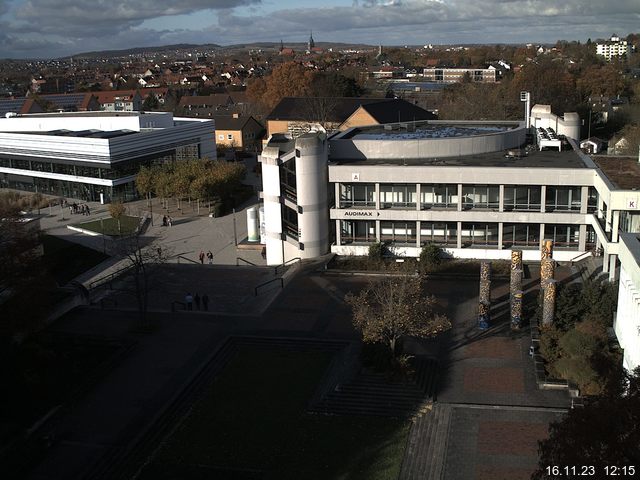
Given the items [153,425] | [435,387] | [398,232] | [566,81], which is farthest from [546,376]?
[566,81]

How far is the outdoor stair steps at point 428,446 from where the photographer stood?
2141 cm

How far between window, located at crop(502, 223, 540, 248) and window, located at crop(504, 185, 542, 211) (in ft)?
3.53

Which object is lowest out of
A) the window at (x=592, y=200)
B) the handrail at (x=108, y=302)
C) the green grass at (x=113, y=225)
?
the handrail at (x=108, y=302)

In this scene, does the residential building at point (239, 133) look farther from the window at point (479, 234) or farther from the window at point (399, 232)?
the window at point (479, 234)

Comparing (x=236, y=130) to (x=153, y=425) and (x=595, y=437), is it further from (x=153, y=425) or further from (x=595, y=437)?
(x=595, y=437)

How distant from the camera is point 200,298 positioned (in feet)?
121

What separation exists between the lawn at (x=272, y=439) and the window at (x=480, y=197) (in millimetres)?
18330

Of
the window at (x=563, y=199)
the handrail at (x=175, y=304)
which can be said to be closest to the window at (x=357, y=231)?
the window at (x=563, y=199)

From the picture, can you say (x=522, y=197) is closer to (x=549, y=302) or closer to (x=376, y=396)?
(x=549, y=302)

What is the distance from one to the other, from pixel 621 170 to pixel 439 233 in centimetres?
1081

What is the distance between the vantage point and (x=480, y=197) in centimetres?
4156

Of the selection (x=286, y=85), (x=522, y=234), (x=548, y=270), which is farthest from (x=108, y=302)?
(x=286, y=85)

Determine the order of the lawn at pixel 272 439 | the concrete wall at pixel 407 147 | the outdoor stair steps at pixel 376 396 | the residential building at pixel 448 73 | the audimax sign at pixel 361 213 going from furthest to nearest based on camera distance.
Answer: the residential building at pixel 448 73 → the concrete wall at pixel 407 147 → the audimax sign at pixel 361 213 → the outdoor stair steps at pixel 376 396 → the lawn at pixel 272 439

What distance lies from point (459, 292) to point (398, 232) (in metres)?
7.73
